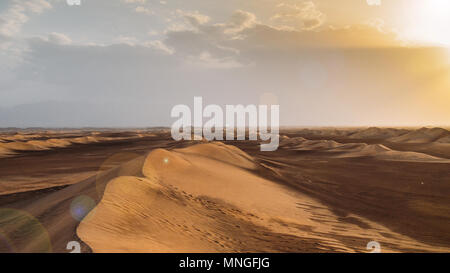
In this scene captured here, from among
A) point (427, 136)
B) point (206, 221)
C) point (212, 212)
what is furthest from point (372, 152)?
point (206, 221)

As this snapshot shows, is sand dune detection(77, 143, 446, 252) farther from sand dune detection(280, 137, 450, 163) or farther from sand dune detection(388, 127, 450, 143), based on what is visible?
sand dune detection(388, 127, 450, 143)

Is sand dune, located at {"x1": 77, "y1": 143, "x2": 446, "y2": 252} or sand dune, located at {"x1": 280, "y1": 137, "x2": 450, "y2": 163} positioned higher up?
sand dune, located at {"x1": 77, "y1": 143, "x2": 446, "y2": 252}

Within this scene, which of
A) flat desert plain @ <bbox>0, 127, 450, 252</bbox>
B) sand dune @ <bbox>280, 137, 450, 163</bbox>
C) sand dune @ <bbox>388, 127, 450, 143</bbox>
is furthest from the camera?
sand dune @ <bbox>388, 127, 450, 143</bbox>

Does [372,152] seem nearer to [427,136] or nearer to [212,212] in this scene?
[212,212]

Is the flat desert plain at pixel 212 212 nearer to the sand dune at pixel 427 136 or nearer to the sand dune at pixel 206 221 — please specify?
the sand dune at pixel 206 221

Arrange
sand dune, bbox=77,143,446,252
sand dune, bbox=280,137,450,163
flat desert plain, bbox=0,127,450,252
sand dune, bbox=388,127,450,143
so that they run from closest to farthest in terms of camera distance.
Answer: sand dune, bbox=77,143,446,252
flat desert plain, bbox=0,127,450,252
sand dune, bbox=280,137,450,163
sand dune, bbox=388,127,450,143

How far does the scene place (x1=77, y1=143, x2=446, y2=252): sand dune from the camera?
16.7 feet

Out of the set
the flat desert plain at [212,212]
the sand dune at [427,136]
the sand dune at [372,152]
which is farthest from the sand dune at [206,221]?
the sand dune at [427,136]

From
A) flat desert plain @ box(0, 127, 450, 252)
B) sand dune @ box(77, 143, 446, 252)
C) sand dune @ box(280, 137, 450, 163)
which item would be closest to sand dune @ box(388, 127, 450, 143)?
sand dune @ box(280, 137, 450, 163)

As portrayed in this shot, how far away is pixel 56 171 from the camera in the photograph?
18391 mm

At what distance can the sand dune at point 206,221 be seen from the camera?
16.7 ft

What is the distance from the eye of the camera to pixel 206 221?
280 inches

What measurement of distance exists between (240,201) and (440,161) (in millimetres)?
25346
